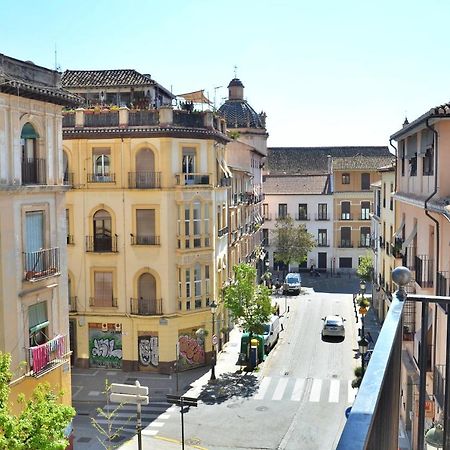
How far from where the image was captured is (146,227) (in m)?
33.2

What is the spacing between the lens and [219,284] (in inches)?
1471

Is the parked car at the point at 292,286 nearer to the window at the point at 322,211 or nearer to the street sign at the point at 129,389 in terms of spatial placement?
the window at the point at 322,211

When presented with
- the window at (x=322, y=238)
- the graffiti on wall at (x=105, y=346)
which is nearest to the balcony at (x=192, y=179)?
the graffiti on wall at (x=105, y=346)

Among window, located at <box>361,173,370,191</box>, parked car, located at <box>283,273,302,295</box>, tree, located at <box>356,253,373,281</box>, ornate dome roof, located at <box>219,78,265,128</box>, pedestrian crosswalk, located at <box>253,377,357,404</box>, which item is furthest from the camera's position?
window, located at <box>361,173,370,191</box>

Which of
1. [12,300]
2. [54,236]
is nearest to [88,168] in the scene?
[54,236]

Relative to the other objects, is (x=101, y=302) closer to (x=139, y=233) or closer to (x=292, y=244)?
(x=139, y=233)

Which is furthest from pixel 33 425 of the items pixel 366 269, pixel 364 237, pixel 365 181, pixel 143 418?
pixel 365 181

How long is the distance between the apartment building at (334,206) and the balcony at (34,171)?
47.8 metres

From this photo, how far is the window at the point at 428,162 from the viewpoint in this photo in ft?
66.6

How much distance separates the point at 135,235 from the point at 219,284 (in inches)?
261

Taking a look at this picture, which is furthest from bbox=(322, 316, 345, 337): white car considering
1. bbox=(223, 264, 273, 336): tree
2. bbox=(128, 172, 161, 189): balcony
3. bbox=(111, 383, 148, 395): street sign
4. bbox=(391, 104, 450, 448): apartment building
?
bbox=(111, 383, 148, 395): street sign

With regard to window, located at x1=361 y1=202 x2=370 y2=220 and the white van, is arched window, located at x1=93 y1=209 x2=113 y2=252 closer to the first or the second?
the white van

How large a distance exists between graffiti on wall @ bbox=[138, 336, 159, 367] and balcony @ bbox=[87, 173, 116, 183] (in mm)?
A: 8289

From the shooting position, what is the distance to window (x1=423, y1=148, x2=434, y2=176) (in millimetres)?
20288
